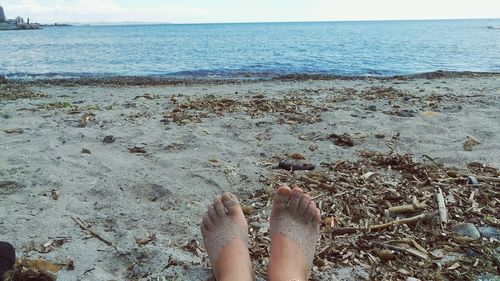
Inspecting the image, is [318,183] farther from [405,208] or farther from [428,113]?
[428,113]

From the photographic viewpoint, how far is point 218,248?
1.86 metres

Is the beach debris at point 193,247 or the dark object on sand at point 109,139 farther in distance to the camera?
the dark object on sand at point 109,139

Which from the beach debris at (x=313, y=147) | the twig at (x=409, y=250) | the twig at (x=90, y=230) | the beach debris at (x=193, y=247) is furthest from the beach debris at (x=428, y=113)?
the twig at (x=90, y=230)

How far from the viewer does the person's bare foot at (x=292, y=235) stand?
171cm

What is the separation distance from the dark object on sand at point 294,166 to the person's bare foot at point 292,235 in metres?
0.67

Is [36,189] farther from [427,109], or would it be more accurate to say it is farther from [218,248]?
[427,109]

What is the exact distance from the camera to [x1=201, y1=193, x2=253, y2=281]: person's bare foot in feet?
5.59

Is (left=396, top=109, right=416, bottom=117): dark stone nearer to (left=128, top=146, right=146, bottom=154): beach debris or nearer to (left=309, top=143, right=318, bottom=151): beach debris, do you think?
(left=309, top=143, right=318, bottom=151): beach debris

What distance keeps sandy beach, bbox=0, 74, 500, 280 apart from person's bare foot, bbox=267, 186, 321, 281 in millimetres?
79

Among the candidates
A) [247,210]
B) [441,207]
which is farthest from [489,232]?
[247,210]

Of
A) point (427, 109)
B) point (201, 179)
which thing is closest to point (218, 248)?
point (201, 179)

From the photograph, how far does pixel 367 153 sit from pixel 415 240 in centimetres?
130

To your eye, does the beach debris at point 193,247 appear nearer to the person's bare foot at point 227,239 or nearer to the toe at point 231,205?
the person's bare foot at point 227,239

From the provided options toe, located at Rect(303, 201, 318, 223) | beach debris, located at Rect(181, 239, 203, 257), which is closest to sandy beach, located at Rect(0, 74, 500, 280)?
beach debris, located at Rect(181, 239, 203, 257)
